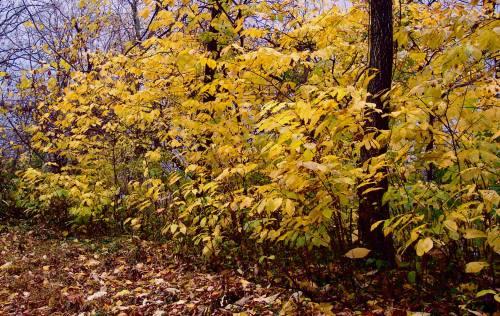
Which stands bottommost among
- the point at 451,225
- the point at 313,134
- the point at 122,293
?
the point at 122,293

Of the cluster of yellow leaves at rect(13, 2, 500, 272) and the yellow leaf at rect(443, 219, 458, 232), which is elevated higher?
the cluster of yellow leaves at rect(13, 2, 500, 272)

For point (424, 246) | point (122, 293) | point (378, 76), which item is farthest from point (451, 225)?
point (122, 293)

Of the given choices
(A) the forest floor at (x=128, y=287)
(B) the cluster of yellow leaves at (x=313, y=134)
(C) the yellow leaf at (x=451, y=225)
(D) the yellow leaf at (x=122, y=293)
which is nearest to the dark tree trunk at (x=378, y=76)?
(B) the cluster of yellow leaves at (x=313, y=134)

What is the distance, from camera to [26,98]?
415 inches

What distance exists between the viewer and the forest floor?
374 cm

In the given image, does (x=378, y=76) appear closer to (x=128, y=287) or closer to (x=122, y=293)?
(x=122, y=293)

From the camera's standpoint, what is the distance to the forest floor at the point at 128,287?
3.74 metres

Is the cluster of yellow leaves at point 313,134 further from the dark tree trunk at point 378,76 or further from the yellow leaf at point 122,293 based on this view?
the yellow leaf at point 122,293

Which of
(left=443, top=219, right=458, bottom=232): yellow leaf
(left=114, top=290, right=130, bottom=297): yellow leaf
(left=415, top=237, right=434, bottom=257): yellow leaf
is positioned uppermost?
(left=443, top=219, right=458, bottom=232): yellow leaf

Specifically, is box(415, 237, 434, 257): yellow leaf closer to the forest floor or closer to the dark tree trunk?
the forest floor

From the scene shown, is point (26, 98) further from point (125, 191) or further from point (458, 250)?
point (458, 250)

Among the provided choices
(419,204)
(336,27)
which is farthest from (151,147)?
(419,204)

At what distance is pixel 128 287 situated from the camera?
4.86m

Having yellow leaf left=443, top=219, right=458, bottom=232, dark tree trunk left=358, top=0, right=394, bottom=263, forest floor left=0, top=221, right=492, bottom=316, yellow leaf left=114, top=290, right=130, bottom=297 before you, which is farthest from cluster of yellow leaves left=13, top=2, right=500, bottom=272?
yellow leaf left=114, top=290, right=130, bottom=297
